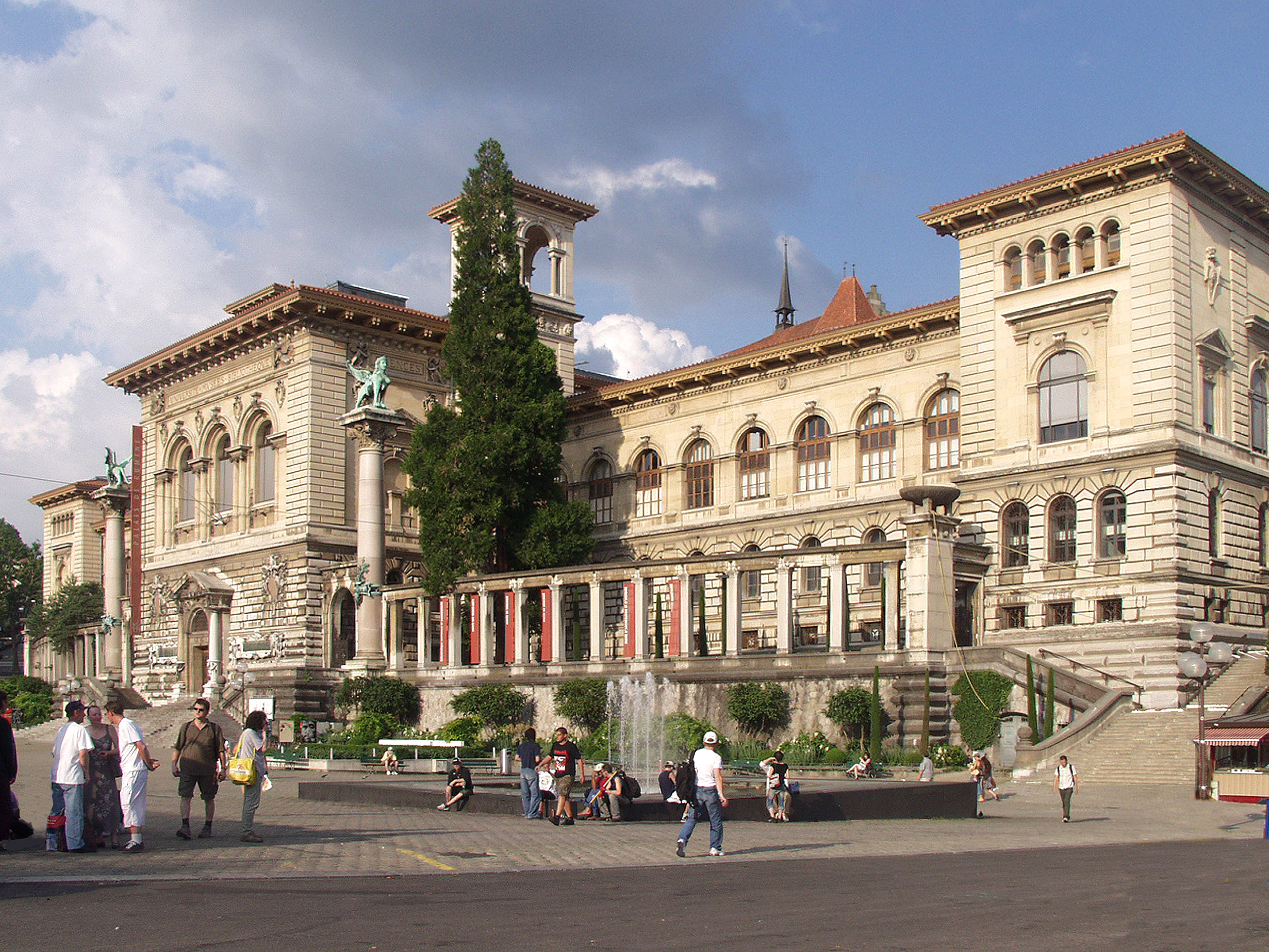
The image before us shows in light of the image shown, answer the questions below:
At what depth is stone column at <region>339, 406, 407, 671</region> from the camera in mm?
50219

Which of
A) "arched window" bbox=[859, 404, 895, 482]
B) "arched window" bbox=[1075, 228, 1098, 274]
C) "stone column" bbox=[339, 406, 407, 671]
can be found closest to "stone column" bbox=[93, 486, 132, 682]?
"stone column" bbox=[339, 406, 407, 671]

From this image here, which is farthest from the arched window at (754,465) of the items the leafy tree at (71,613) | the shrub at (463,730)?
the leafy tree at (71,613)

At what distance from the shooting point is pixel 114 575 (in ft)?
211

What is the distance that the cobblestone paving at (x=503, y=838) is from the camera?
1459 cm

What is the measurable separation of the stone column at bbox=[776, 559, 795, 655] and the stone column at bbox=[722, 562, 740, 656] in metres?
1.36

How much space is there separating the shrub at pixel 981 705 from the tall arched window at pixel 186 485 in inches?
1493

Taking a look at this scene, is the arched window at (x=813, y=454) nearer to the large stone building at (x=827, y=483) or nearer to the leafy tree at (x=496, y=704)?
the large stone building at (x=827, y=483)

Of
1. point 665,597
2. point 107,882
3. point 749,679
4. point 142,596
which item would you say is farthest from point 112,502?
point 107,882

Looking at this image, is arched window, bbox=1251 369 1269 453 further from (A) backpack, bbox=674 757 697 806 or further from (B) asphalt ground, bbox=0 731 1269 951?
(A) backpack, bbox=674 757 697 806

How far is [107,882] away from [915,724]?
2621 centimetres

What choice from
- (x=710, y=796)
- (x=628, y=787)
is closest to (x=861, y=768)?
(x=628, y=787)

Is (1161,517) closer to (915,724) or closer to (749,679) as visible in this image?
(915,724)

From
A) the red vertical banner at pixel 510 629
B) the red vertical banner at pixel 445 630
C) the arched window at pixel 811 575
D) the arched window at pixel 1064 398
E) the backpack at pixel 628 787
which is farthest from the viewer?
the red vertical banner at pixel 445 630

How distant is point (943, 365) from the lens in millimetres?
46250
